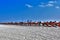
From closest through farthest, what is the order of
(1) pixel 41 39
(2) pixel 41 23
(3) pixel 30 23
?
(1) pixel 41 39
(2) pixel 41 23
(3) pixel 30 23

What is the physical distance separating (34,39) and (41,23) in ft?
64.2

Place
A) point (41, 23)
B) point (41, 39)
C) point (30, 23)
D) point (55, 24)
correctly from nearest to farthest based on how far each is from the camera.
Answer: point (41, 39) → point (55, 24) → point (41, 23) → point (30, 23)

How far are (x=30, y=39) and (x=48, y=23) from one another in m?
17.5

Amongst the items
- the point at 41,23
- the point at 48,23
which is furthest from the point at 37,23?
the point at 48,23

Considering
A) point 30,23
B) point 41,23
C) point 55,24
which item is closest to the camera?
point 55,24

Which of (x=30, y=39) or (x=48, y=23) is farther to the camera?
(x=48, y=23)

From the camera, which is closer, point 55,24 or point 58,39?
point 58,39

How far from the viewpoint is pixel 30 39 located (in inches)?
506

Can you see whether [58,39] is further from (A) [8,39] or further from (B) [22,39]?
(A) [8,39]

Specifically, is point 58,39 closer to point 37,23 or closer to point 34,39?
point 34,39

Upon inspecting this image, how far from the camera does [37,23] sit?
3362cm

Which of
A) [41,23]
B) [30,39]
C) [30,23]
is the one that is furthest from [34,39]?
[30,23]

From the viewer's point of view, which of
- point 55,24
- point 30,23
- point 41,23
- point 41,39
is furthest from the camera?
point 30,23

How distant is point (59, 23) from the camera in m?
28.8
